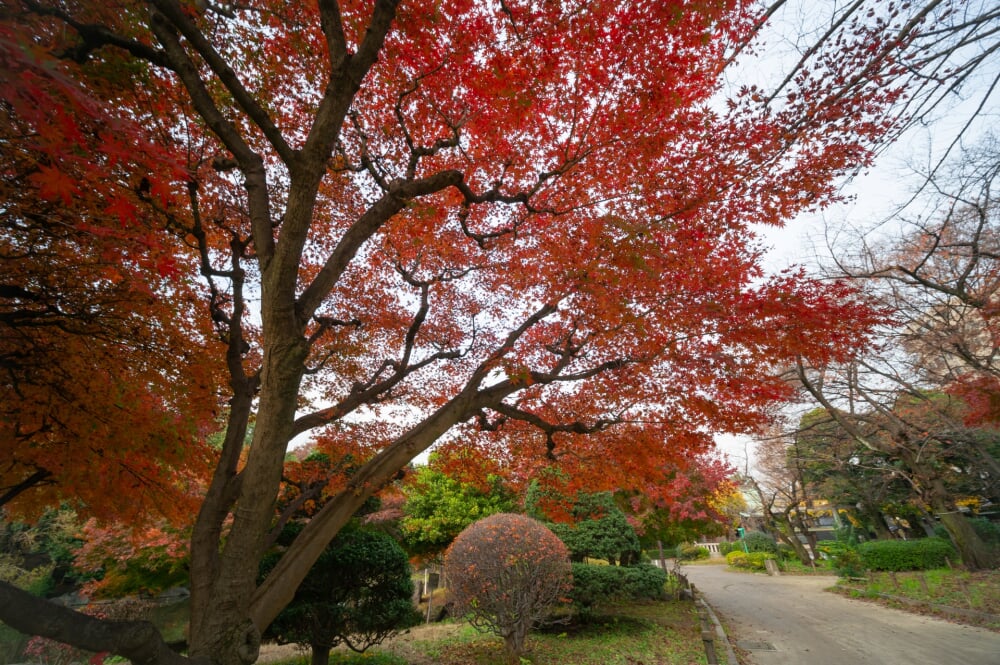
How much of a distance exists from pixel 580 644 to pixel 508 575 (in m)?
2.71

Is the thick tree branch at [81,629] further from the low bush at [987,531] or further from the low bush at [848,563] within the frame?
the low bush at [987,531]

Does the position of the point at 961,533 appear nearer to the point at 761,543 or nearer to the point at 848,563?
the point at 848,563

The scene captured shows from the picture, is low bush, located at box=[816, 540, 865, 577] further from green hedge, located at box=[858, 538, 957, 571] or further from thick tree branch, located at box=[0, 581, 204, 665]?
thick tree branch, located at box=[0, 581, 204, 665]

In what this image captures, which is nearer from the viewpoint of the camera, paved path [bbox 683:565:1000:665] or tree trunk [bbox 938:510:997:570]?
paved path [bbox 683:565:1000:665]

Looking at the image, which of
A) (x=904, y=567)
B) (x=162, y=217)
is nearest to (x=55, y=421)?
(x=162, y=217)

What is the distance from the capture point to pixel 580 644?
951 centimetres

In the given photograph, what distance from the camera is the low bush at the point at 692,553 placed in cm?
3472

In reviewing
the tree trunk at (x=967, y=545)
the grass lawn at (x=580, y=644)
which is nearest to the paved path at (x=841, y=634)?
the grass lawn at (x=580, y=644)

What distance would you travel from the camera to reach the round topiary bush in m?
8.43

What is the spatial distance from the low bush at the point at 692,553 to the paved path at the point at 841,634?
70.2 feet

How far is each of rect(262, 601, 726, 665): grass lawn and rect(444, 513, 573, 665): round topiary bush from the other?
2.13 feet

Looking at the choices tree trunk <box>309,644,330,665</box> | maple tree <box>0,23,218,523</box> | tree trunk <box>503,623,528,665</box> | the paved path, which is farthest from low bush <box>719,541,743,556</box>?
maple tree <box>0,23,218,523</box>

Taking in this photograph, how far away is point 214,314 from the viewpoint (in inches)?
224

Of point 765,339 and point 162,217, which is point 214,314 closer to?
point 162,217
